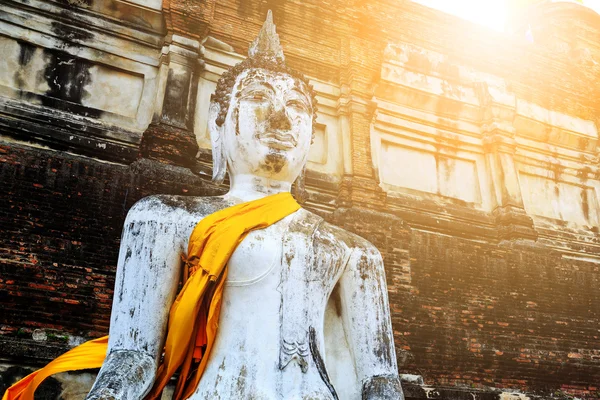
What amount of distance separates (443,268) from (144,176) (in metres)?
4.29

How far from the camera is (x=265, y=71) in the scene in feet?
9.32

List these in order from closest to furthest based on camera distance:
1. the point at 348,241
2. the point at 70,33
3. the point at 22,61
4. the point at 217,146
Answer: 1. the point at 348,241
2. the point at 217,146
3. the point at 22,61
4. the point at 70,33

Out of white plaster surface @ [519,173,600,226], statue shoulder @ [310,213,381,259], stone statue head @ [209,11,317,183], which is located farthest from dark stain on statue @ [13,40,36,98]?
white plaster surface @ [519,173,600,226]

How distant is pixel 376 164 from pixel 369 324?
21.8ft

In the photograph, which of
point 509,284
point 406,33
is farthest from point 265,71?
point 406,33

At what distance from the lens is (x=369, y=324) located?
2.46 meters

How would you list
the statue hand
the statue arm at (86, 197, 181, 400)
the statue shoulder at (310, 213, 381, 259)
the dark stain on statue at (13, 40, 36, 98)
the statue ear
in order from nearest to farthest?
the statue hand, the statue arm at (86, 197, 181, 400), the statue shoulder at (310, 213, 381, 259), the statue ear, the dark stain on statue at (13, 40, 36, 98)

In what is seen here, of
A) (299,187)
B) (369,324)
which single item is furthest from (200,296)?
(299,187)

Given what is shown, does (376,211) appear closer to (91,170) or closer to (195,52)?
(195,52)

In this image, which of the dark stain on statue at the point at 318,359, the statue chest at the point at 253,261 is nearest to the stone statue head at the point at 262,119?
the statue chest at the point at 253,261

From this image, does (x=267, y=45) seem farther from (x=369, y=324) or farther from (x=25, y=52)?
(x=25, y=52)

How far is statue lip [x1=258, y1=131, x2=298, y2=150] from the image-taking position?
2.66m

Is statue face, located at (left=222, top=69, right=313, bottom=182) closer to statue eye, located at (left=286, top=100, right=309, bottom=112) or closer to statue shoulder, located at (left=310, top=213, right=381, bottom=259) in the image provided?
statue eye, located at (left=286, top=100, right=309, bottom=112)

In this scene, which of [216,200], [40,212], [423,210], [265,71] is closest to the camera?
[216,200]
